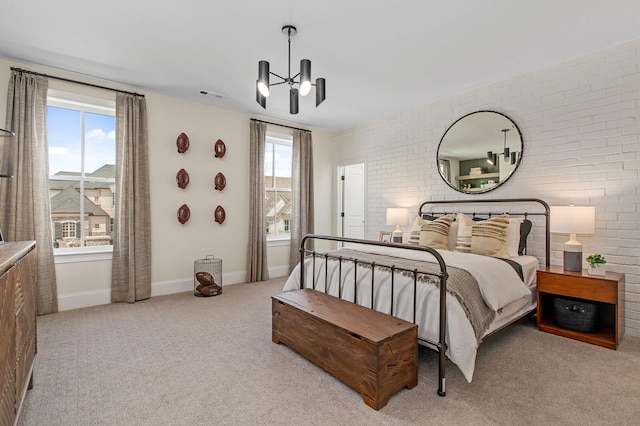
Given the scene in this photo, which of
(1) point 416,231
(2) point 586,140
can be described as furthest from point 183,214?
(2) point 586,140

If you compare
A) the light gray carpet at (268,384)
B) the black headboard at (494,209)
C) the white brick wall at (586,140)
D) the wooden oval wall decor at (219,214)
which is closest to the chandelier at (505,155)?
the white brick wall at (586,140)

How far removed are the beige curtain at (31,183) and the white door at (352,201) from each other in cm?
430

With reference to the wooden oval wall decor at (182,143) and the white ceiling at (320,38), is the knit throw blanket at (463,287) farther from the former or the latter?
the wooden oval wall decor at (182,143)

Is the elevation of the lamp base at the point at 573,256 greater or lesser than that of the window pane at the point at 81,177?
lesser

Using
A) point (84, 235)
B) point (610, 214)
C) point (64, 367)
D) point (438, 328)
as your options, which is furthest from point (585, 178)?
point (84, 235)

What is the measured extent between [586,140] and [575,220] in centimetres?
90

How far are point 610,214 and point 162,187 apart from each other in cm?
495

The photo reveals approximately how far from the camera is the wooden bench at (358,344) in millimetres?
1859

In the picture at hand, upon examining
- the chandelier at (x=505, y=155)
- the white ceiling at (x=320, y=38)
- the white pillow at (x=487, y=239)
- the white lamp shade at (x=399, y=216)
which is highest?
the white ceiling at (x=320, y=38)

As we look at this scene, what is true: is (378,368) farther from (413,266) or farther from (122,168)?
(122,168)

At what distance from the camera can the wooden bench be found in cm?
186

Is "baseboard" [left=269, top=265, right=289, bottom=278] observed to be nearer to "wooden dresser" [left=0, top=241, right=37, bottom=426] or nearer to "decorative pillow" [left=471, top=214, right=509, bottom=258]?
"decorative pillow" [left=471, top=214, right=509, bottom=258]

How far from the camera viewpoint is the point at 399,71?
3.60m

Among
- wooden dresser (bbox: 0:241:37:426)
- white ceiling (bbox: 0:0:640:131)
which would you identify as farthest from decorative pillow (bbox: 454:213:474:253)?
wooden dresser (bbox: 0:241:37:426)
